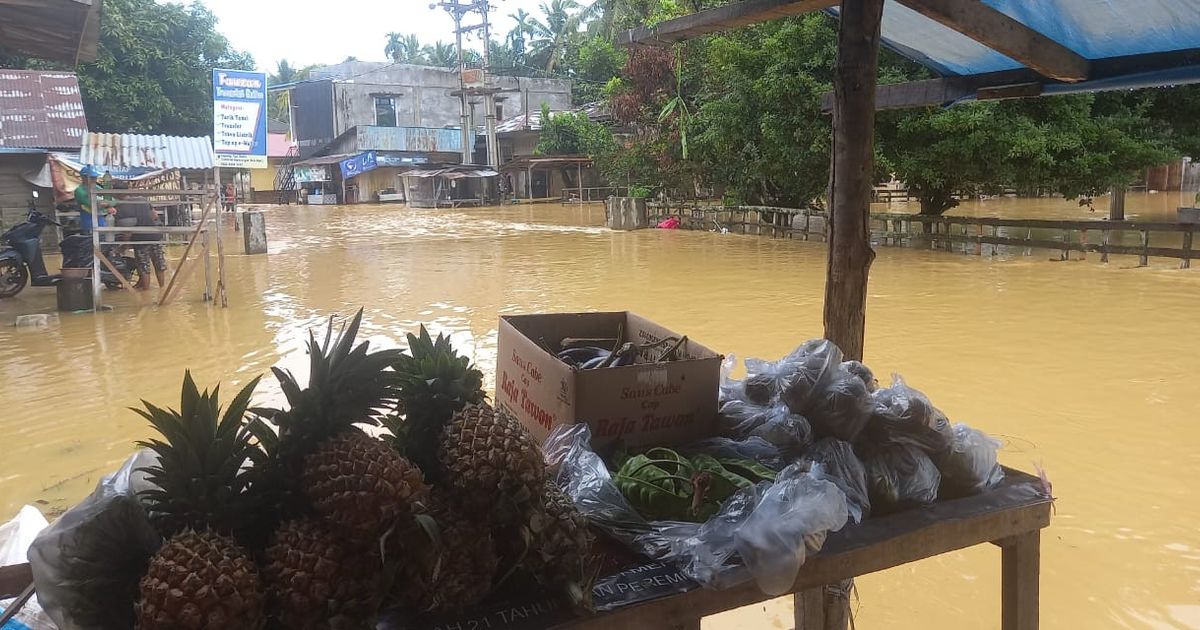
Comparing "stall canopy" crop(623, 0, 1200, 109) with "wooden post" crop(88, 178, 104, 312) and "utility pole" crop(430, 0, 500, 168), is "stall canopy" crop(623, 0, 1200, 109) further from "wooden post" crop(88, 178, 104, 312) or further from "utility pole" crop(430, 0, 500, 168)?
"utility pole" crop(430, 0, 500, 168)

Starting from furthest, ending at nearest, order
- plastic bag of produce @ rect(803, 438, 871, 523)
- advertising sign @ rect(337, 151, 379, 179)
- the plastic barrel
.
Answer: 1. advertising sign @ rect(337, 151, 379, 179)
2. the plastic barrel
3. plastic bag of produce @ rect(803, 438, 871, 523)

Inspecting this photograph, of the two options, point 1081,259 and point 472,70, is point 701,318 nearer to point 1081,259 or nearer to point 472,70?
point 1081,259

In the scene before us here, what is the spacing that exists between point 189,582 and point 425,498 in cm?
41

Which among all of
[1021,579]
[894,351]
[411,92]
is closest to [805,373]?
[1021,579]

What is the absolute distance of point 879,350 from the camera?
817 cm

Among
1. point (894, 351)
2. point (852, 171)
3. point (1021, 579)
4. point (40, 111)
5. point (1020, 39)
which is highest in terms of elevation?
point (40, 111)

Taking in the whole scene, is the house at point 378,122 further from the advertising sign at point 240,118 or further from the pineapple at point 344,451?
the pineapple at point 344,451

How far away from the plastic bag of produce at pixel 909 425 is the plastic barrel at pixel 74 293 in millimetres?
11928

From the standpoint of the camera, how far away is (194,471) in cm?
144

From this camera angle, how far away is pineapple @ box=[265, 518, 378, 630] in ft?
4.41

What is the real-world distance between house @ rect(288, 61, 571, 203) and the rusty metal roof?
24273 millimetres

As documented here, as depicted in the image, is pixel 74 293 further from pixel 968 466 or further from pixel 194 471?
pixel 968 466

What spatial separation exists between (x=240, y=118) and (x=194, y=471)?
1420cm

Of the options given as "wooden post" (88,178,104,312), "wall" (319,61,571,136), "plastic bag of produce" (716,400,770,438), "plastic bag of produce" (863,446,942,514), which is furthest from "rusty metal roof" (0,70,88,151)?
"wall" (319,61,571,136)
